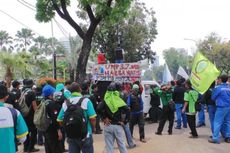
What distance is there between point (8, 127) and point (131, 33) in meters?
23.7

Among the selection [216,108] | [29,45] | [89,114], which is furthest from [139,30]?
[29,45]

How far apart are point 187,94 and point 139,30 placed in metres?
17.5

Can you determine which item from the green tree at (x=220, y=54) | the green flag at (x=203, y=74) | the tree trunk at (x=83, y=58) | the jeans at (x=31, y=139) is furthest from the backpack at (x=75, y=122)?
the green tree at (x=220, y=54)

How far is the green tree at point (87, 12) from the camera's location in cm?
1269

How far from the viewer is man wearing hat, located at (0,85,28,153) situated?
446 cm

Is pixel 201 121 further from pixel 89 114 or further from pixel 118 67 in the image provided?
pixel 89 114

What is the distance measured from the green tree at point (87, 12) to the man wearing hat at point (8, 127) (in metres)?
8.40

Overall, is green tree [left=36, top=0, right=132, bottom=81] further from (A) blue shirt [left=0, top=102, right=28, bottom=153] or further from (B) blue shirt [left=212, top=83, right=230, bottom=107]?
(A) blue shirt [left=0, top=102, right=28, bottom=153]

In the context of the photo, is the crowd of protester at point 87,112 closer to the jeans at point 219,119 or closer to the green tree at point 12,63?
the jeans at point 219,119

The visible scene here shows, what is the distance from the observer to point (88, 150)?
6031mm

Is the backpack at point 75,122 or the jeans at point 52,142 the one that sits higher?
the backpack at point 75,122

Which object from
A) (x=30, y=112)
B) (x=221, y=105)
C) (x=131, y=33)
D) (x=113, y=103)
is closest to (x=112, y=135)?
(x=113, y=103)

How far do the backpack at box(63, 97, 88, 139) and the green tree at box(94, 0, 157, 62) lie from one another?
67.4 feet

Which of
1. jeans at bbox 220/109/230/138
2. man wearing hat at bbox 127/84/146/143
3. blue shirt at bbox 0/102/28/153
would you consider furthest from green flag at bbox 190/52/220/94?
blue shirt at bbox 0/102/28/153
